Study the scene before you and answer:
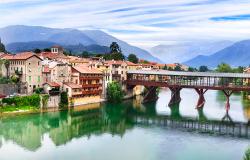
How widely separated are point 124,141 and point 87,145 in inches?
142

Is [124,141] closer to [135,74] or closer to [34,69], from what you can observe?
[34,69]

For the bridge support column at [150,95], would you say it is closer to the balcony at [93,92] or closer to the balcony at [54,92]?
the balcony at [93,92]

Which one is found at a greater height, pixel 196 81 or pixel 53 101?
pixel 196 81

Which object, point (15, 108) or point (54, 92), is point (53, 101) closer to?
point (54, 92)

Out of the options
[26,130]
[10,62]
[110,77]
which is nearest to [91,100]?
[110,77]

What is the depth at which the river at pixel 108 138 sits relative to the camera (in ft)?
112

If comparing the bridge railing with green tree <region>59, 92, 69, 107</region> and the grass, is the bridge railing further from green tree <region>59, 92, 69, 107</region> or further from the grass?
the grass

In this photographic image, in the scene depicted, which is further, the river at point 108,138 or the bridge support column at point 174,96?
the bridge support column at point 174,96

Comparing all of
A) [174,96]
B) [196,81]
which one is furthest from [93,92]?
[196,81]

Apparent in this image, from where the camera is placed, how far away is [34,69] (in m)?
59.2

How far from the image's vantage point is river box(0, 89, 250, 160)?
3419 centimetres

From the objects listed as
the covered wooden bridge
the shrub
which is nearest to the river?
the shrub

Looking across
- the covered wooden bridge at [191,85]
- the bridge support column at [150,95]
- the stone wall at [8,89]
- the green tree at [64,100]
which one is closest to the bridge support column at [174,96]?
the covered wooden bridge at [191,85]

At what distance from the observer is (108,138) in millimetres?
41438
